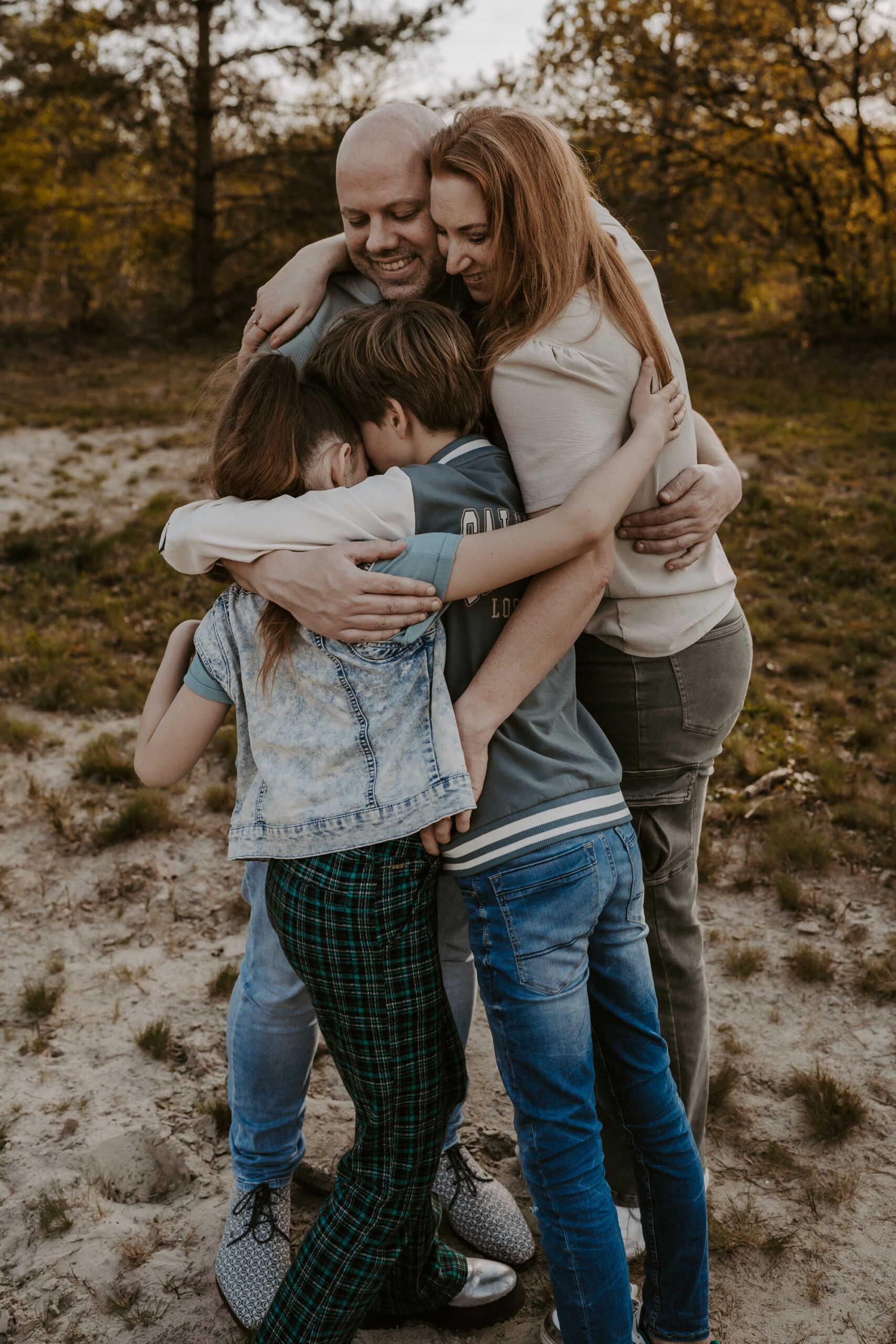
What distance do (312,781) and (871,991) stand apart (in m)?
2.36

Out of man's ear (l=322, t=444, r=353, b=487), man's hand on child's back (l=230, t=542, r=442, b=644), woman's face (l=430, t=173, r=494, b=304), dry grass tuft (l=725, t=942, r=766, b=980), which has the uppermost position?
woman's face (l=430, t=173, r=494, b=304)

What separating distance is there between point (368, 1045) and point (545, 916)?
37 centimetres

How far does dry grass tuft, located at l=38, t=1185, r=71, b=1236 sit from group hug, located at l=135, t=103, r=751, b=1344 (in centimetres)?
83

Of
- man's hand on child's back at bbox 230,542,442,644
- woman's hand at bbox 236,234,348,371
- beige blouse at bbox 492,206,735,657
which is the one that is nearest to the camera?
man's hand on child's back at bbox 230,542,442,644

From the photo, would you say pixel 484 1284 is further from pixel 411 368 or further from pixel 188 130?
pixel 188 130

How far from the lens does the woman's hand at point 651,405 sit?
1.78m

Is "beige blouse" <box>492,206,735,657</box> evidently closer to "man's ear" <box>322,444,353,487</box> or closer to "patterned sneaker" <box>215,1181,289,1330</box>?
"man's ear" <box>322,444,353,487</box>

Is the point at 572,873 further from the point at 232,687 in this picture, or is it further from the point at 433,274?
the point at 433,274

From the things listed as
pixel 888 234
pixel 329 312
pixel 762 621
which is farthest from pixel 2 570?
pixel 888 234

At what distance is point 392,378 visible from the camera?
1.74m

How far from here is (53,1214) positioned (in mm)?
2393

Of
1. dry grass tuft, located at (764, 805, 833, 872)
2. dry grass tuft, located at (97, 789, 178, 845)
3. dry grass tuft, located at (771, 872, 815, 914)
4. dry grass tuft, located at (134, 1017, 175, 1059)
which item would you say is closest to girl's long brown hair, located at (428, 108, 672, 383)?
dry grass tuft, located at (134, 1017, 175, 1059)

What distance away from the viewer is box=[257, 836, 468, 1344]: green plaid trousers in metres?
1.69

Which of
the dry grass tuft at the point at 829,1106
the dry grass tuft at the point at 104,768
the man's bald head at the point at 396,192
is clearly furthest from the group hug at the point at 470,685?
the dry grass tuft at the point at 104,768
